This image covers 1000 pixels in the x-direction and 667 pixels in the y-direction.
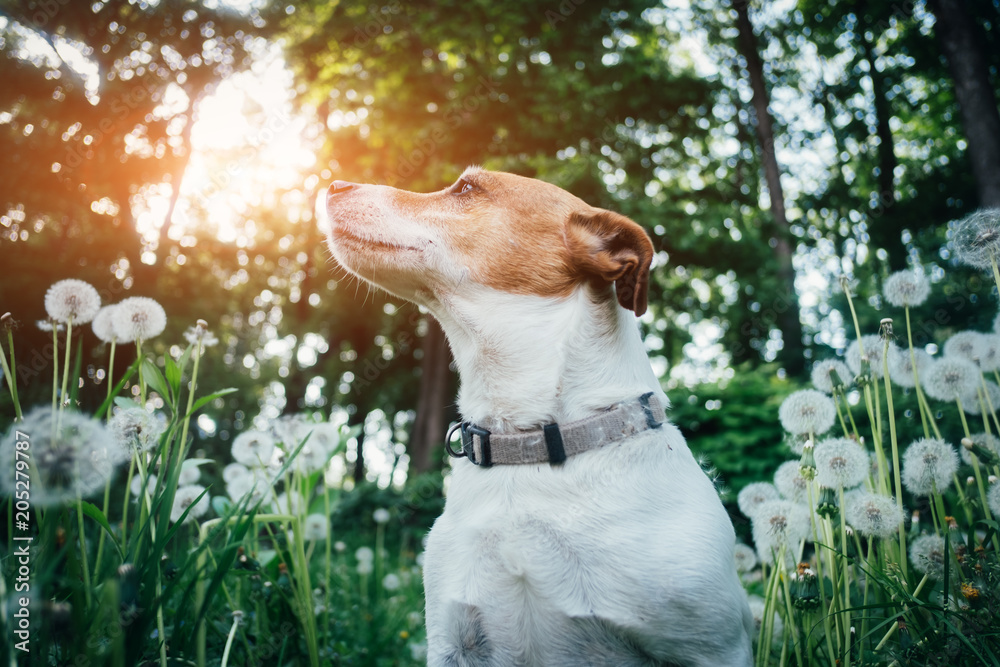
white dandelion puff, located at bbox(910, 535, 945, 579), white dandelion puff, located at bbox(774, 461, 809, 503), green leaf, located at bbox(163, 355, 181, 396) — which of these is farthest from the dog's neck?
white dandelion puff, located at bbox(910, 535, 945, 579)

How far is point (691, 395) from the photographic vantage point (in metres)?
8.34

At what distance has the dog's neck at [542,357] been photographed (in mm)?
2232

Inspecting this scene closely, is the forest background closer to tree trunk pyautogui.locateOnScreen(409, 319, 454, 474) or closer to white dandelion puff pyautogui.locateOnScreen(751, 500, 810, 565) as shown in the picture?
tree trunk pyautogui.locateOnScreen(409, 319, 454, 474)

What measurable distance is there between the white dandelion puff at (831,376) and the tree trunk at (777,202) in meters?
9.41

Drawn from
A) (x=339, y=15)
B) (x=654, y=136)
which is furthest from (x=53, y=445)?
(x=654, y=136)

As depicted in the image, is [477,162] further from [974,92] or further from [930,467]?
[930,467]

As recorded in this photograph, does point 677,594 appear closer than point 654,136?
Yes

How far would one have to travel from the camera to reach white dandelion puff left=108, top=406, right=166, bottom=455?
2088 mm

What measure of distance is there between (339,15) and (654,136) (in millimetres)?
7632

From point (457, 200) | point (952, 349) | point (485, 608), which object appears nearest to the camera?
point (485, 608)

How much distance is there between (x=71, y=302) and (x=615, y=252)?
2144mm

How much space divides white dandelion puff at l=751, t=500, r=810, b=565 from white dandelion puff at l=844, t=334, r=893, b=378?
701mm

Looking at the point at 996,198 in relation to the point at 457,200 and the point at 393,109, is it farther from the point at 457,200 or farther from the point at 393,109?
the point at 393,109

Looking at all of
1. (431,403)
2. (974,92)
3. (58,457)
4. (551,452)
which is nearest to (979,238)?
(551,452)
